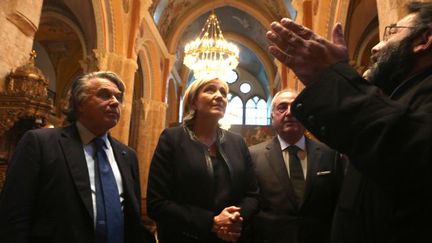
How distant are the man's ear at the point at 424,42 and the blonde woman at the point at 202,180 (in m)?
1.21

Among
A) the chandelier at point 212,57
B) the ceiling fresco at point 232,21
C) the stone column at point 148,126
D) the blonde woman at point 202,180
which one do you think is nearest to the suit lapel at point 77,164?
the blonde woman at point 202,180

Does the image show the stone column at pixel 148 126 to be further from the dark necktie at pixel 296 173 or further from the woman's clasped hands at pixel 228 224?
the woman's clasped hands at pixel 228 224

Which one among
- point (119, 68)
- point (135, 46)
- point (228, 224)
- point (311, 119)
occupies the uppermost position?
point (135, 46)

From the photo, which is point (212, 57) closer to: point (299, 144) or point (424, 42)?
point (299, 144)

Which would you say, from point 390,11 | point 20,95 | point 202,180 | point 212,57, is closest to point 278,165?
point 202,180

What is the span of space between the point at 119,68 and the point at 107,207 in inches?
345

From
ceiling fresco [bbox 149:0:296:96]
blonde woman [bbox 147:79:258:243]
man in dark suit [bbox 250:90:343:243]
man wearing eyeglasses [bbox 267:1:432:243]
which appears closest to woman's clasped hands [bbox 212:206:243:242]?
blonde woman [bbox 147:79:258:243]

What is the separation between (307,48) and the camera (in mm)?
1038

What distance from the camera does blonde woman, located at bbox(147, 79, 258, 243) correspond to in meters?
1.98

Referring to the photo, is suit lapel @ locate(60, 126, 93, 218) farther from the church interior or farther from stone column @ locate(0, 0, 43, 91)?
stone column @ locate(0, 0, 43, 91)

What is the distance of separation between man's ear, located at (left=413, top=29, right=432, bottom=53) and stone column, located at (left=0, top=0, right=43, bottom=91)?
16.4 ft

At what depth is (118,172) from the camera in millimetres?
2268

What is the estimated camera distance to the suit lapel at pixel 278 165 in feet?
7.29

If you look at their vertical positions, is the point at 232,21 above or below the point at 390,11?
above
